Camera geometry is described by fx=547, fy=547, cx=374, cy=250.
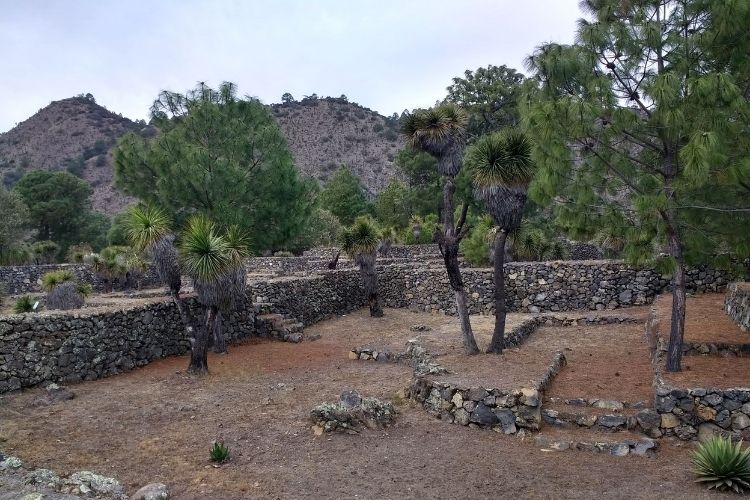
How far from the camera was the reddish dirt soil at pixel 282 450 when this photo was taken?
6559mm

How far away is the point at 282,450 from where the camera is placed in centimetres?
781

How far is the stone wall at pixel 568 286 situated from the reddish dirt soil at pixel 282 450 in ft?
26.2

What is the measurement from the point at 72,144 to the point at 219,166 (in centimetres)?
6915

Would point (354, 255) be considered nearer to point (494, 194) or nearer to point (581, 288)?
point (581, 288)

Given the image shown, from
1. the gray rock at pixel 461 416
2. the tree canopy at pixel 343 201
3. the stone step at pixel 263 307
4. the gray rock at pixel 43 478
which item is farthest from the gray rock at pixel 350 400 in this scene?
the tree canopy at pixel 343 201

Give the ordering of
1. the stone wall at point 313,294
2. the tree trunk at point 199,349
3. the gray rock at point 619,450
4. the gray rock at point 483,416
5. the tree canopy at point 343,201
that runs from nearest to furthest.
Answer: the gray rock at point 619,450 < the gray rock at point 483,416 < the tree trunk at point 199,349 < the stone wall at point 313,294 < the tree canopy at point 343,201

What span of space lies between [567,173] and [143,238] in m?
8.48

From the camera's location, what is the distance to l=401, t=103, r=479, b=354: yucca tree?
11.3 metres

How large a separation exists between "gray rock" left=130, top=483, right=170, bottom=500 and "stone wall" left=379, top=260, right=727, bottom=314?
14.2 metres

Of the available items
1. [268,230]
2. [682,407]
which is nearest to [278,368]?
[268,230]

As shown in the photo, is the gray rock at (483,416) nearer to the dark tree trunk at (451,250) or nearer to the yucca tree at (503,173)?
the dark tree trunk at (451,250)

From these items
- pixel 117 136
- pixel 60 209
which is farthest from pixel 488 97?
pixel 117 136

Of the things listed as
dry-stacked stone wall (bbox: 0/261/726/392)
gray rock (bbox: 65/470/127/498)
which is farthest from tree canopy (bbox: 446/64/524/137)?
gray rock (bbox: 65/470/127/498)

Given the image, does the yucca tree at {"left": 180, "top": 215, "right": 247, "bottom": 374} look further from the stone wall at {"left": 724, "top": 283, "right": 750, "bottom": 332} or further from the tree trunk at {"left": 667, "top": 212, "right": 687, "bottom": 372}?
the stone wall at {"left": 724, "top": 283, "right": 750, "bottom": 332}
